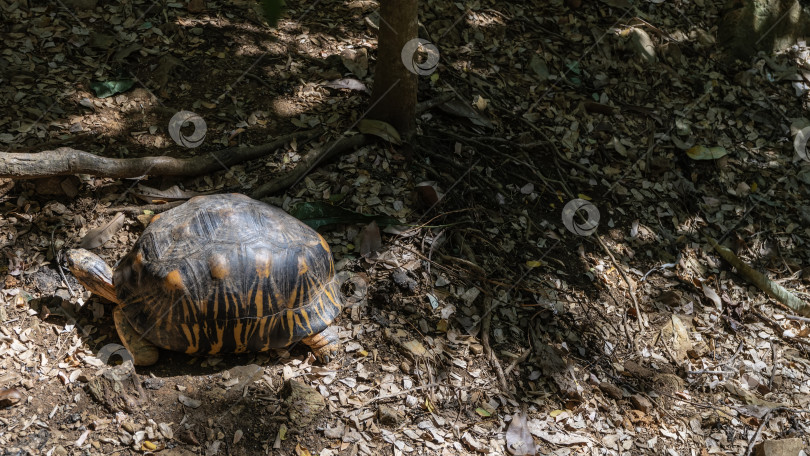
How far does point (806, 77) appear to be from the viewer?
7504mm

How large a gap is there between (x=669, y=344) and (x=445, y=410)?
2064 mm

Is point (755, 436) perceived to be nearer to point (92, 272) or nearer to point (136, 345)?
point (136, 345)

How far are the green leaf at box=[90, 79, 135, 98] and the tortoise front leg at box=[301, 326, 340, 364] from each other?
2.98 m

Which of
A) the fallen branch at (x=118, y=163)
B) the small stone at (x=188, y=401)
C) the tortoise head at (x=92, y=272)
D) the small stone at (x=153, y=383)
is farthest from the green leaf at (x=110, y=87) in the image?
the small stone at (x=188, y=401)

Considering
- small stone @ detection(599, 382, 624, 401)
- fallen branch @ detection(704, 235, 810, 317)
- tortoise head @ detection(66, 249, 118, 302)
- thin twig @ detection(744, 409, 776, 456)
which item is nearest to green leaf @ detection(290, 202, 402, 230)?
tortoise head @ detection(66, 249, 118, 302)

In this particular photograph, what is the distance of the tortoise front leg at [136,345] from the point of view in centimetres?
367

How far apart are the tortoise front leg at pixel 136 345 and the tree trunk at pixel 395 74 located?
105 inches

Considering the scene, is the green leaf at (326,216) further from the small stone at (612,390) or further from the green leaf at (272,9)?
the green leaf at (272,9)

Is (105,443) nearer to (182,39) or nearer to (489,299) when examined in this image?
(489,299)

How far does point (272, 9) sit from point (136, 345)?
296 cm
